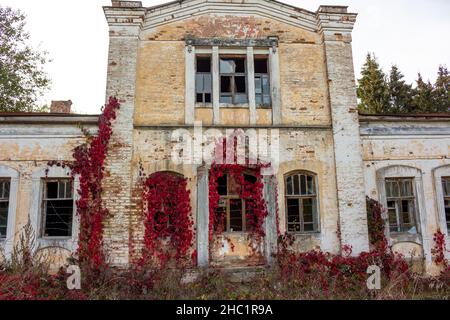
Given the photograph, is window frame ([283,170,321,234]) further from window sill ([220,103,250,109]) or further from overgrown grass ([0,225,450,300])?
window sill ([220,103,250,109])

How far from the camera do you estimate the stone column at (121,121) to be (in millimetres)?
10266

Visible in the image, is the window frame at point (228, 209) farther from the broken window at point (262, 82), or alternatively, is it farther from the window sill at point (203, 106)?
the broken window at point (262, 82)

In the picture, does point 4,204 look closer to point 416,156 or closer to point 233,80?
point 233,80

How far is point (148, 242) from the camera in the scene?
10.3 metres

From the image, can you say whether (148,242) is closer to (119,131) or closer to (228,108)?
(119,131)

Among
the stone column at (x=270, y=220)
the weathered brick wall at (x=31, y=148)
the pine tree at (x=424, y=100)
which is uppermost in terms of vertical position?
the pine tree at (x=424, y=100)

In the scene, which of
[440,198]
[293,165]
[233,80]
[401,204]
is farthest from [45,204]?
[440,198]

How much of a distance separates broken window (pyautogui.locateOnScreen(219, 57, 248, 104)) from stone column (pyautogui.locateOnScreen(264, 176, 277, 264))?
2727mm

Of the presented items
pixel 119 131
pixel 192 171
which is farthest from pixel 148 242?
pixel 119 131

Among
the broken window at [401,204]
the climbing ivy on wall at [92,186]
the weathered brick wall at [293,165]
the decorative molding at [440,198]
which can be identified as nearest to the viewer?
the climbing ivy on wall at [92,186]

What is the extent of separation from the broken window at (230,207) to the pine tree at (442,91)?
80.3 ft

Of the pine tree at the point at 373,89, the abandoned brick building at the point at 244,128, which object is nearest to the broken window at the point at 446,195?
the abandoned brick building at the point at 244,128

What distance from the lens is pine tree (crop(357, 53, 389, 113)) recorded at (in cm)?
2817

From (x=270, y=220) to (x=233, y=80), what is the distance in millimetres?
4517
